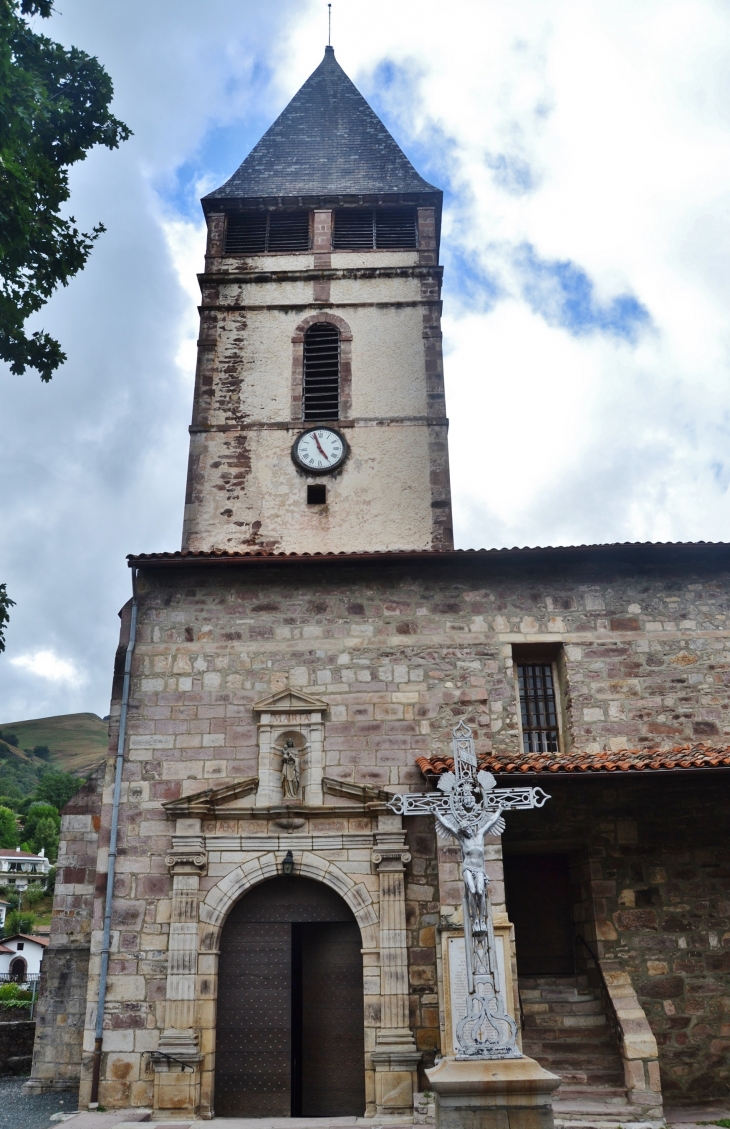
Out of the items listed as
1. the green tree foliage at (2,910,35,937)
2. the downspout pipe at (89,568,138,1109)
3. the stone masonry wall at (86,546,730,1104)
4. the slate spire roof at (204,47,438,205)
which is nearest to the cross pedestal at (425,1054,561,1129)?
the stone masonry wall at (86,546,730,1104)

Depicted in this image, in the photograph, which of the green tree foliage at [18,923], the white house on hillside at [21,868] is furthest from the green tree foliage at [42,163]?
the white house on hillside at [21,868]

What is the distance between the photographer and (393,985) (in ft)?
33.2

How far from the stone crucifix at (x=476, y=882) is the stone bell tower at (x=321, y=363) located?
8060mm

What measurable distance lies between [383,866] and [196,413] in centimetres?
951

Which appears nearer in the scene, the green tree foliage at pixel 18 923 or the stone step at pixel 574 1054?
the stone step at pixel 574 1054

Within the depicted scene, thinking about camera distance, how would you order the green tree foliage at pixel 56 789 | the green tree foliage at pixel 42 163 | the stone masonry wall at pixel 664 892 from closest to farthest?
the green tree foliage at pixel 42 163 → the stone masonry wall at pixel 664 892 → the green tree foliage at pixel 56 789

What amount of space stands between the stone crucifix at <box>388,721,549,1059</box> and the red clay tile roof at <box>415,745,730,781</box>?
7.20 ft

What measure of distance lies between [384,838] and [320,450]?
7.81 meters

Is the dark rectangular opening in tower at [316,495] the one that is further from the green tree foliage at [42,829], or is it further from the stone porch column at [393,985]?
the green tree foliage at [42,829]

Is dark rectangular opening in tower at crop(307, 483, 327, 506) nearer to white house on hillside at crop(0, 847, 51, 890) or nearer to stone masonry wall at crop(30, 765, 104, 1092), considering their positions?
stone masonry wall at crop(30, 765, 104, 1092)

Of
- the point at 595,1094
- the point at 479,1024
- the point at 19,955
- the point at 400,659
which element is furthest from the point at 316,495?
the point at 19,955

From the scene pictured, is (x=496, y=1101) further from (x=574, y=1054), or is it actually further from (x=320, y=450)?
(x=320, y=450)

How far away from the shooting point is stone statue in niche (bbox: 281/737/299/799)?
10919 mm

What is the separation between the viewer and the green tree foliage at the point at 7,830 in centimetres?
9038
